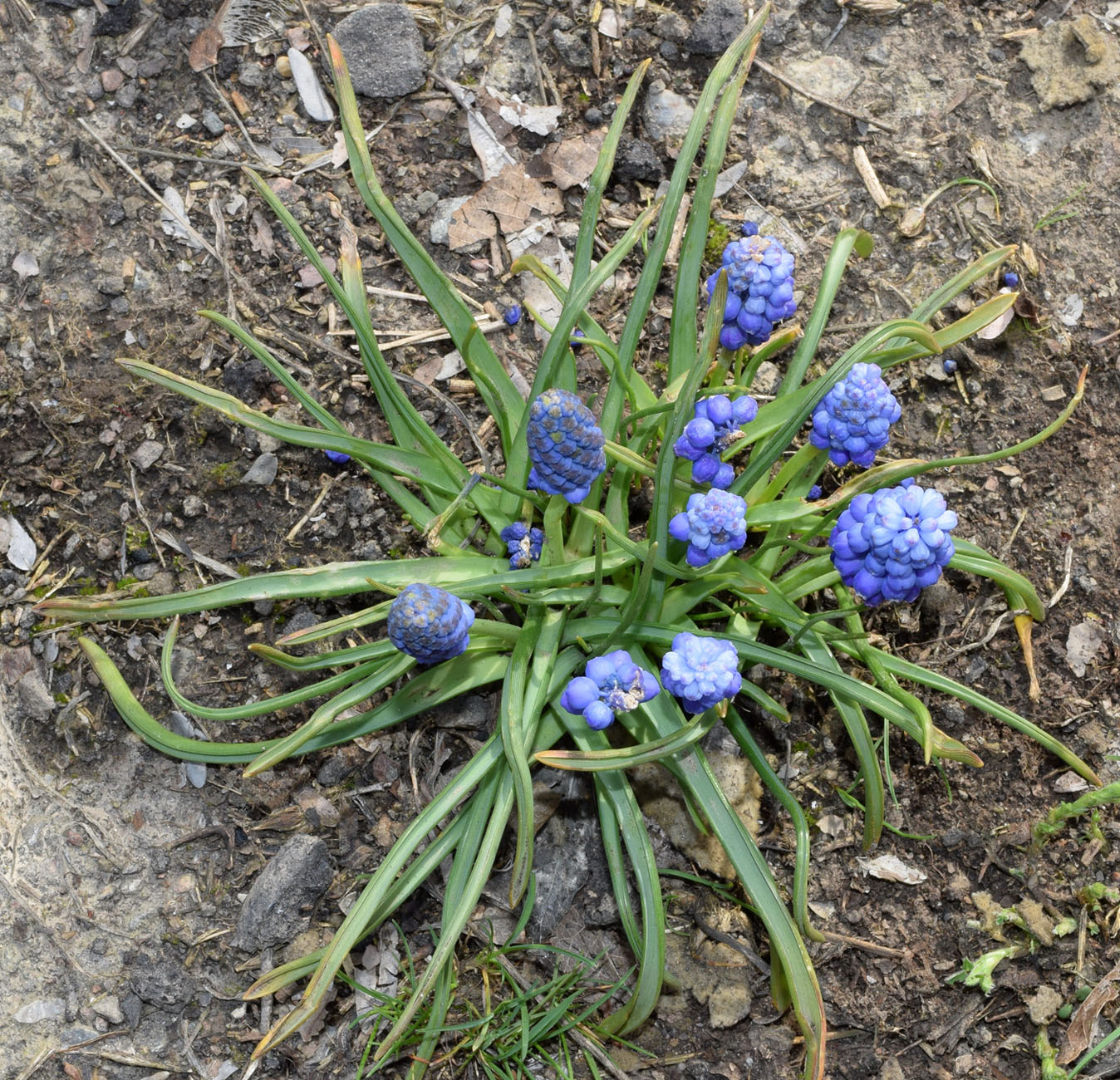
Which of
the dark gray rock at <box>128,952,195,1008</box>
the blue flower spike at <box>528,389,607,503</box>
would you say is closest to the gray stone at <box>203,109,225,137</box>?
the blue flower spike at <box>528,389,607,503</box>

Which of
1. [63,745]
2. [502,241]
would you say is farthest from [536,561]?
[63,745]

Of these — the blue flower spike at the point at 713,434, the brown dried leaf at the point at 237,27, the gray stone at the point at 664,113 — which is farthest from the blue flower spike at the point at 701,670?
the brown dried leaf at the point at 237,27

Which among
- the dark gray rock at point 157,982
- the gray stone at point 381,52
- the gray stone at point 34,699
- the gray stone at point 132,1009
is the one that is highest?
the gray stone at point 381,52

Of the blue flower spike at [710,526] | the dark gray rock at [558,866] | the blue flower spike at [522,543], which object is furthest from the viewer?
the dark gray rock at [558,866]

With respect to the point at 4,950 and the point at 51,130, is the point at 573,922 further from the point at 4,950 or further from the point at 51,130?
the point at 51,130

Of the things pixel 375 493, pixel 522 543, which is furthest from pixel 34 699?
pixel 522 543

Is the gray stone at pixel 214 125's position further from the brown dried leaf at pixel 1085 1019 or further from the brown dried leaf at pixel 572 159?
the brown dried leaf at pixel 1085 1019
